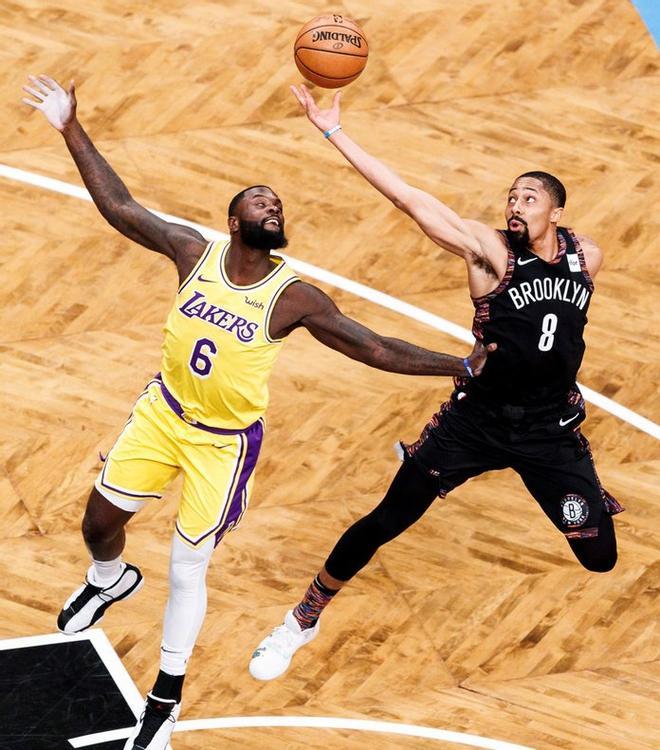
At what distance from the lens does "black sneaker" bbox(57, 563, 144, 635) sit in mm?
9219

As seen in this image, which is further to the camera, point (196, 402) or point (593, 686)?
point (593, 686)

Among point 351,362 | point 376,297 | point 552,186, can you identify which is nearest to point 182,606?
point 552,186

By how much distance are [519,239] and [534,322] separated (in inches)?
17.0

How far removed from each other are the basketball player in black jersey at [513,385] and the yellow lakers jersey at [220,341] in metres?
0.90

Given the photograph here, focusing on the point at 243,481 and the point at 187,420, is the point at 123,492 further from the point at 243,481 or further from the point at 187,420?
the point at 243,481

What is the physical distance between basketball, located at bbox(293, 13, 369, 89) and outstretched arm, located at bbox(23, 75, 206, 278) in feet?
5.35

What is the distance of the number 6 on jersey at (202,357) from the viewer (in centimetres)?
814

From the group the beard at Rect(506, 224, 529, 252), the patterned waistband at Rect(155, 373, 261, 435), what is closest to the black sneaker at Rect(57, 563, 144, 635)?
the patterned waistband at Rect(155, 373, 261, 435)

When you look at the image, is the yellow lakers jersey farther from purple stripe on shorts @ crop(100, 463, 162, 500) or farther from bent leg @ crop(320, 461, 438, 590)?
bent leg @ crop(320, 461, 438, 590)

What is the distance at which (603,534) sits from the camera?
900 centimetres

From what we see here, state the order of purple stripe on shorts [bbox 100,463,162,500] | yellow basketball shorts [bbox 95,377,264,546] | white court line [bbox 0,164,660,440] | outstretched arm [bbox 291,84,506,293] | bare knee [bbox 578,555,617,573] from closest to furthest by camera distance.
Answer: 1. yellow basketball shorts [bbox 95,377,264,546]
2. purple stripe on shorts [bbox 100,463,162,500]
3. outstretched arm [bbox 291,84,506,293]
4. bare knee [bbox 578,555,617,573]
5. white court line [bbox 0,164,660,440]

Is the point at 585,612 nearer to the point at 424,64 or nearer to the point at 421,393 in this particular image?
the point at 421,393

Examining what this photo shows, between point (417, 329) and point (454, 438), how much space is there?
2.77 metres

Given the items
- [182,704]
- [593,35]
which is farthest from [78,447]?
[593,35]
